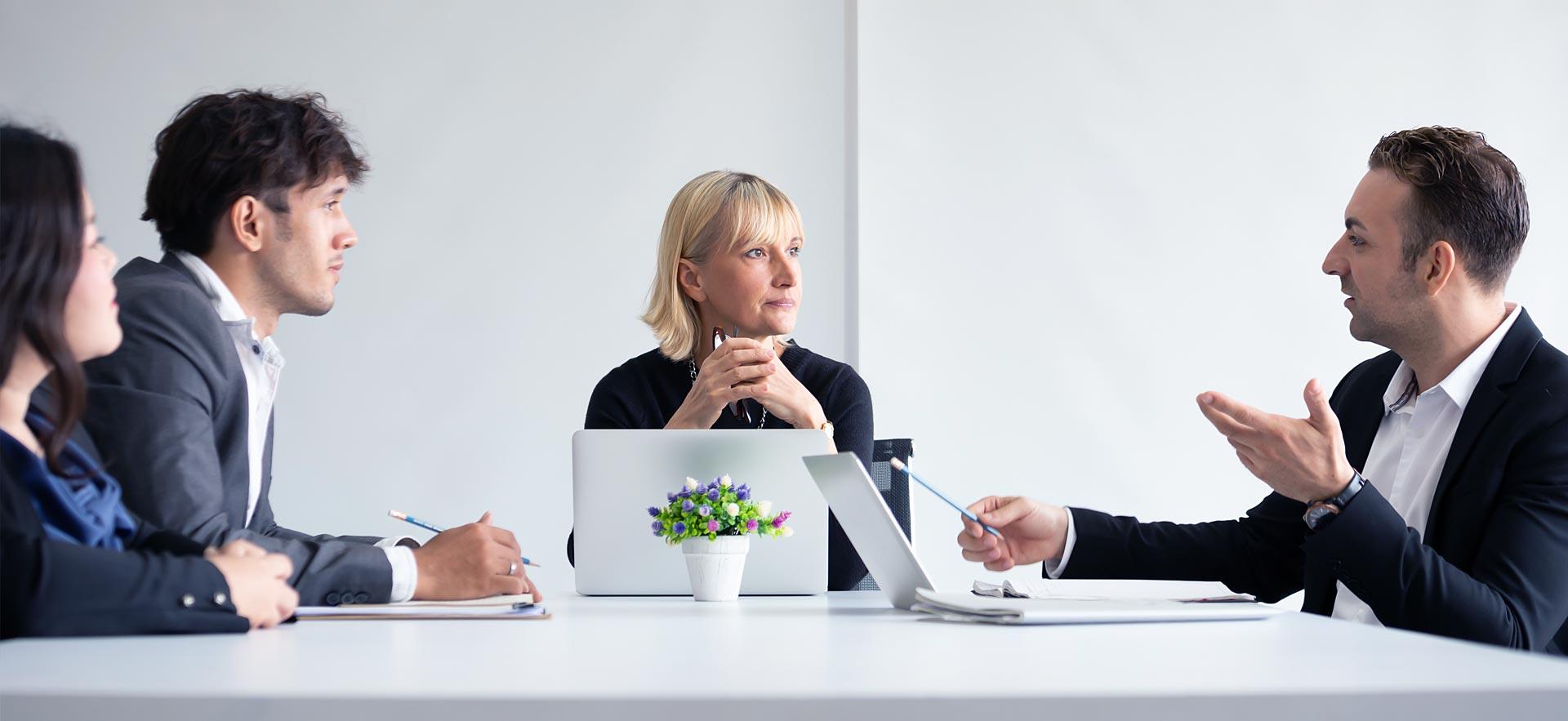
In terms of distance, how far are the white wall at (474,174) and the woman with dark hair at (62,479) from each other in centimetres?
267

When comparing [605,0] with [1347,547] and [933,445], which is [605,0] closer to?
[933,445]

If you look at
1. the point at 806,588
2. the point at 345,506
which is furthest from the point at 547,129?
the point at 806,588

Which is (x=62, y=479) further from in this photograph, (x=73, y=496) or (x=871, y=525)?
(x=871, y=525)

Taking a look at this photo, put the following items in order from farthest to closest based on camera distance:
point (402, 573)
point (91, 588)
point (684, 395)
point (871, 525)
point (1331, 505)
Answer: point (684, 395) < point (1331, 505) < point (402, 573) < point (871, 525) < point (91, 588)

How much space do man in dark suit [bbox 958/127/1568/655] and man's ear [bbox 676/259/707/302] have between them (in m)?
0.97

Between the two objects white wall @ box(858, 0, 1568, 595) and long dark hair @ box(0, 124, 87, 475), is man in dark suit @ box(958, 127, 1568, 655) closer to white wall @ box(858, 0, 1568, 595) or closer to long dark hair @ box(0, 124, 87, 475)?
long dark hair @ box(0, 124, 87, 475)

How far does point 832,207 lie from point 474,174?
1.15 metres

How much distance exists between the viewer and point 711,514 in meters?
1.69

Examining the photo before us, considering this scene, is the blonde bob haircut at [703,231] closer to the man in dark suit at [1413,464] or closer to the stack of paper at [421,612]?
the man in dark suit at [1413,464]

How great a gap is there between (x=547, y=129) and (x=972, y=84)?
1384 mm

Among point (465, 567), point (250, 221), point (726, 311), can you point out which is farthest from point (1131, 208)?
point (465, 567)

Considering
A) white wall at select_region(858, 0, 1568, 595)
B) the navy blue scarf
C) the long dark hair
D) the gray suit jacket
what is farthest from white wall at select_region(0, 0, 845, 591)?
the long dark hair

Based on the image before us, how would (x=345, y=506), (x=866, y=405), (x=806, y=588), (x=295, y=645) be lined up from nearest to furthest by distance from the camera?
(x=295, y=645), (x=806, y=588), (x=866, y=405), (x=345, y=506)

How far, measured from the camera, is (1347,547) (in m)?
1.67
